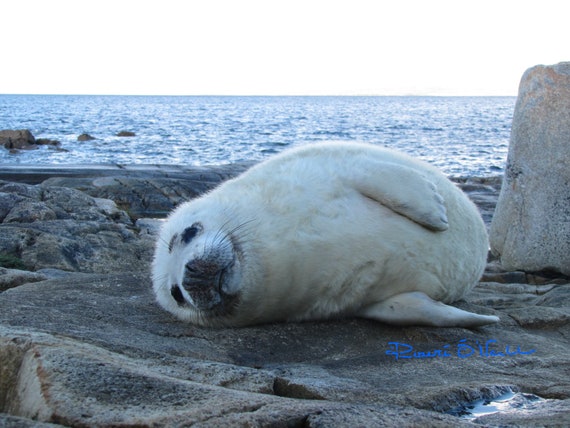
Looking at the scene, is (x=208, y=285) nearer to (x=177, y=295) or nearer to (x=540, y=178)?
(x=177, y=295)

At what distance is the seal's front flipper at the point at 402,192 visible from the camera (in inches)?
149

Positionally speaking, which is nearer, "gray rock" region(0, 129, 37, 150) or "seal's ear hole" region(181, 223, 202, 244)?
"seal's ear hole" region(181, 223, 202, 244)

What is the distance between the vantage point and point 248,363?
3.07m

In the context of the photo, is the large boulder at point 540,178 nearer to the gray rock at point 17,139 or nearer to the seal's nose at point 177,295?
the seal's nose at point 177,295

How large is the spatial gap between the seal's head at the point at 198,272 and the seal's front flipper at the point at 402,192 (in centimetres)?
87

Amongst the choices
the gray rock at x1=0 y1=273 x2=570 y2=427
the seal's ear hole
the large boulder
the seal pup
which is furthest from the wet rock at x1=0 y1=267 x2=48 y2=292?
the large boulder

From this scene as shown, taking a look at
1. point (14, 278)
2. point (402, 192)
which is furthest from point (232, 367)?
point (14, 278)

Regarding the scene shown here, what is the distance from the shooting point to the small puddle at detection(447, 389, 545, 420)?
2.48 metres

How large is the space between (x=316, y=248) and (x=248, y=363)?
0.73m

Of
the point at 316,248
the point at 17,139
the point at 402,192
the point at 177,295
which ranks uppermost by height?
the point at 402,192

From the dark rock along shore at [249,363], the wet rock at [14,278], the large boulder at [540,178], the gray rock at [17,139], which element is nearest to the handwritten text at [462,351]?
the dark rock along shore at [249,363]

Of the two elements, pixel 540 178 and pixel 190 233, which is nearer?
pixel 190 233

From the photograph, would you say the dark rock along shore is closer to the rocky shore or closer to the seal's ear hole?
the rocky shore

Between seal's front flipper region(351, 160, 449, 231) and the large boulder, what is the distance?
3277 mm
